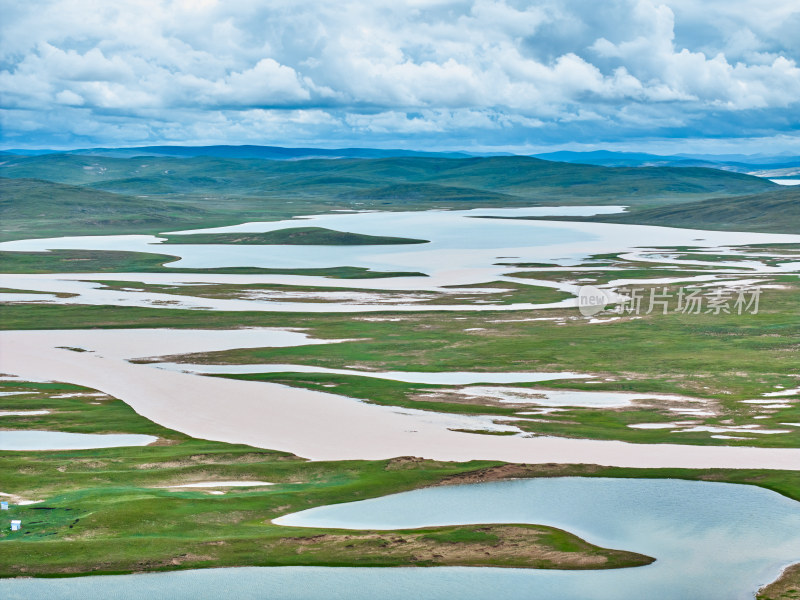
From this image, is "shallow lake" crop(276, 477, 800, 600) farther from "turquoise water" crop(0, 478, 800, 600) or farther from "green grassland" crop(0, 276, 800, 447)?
"green grassland" crop(0, 276, 800, 447)

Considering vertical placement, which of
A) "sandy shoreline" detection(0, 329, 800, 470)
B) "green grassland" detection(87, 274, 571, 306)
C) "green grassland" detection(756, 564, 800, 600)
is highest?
"green grassland" detection(87, 274, 571, 306)

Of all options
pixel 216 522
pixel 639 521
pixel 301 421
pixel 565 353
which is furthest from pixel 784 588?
pixel 565 353

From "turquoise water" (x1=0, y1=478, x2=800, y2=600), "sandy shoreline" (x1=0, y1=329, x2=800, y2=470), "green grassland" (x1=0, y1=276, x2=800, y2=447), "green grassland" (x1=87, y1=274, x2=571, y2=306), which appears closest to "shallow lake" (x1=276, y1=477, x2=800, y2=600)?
"turquoise water" (x1=0, y1=478, x2=800, y2=600)

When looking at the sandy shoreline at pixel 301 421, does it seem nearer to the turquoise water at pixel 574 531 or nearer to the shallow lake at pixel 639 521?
the shallow lake at pixel 639 521

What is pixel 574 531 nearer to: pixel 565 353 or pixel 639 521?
pixel 639 521

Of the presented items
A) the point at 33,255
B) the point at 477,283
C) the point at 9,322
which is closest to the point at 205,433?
the point at 9,322
